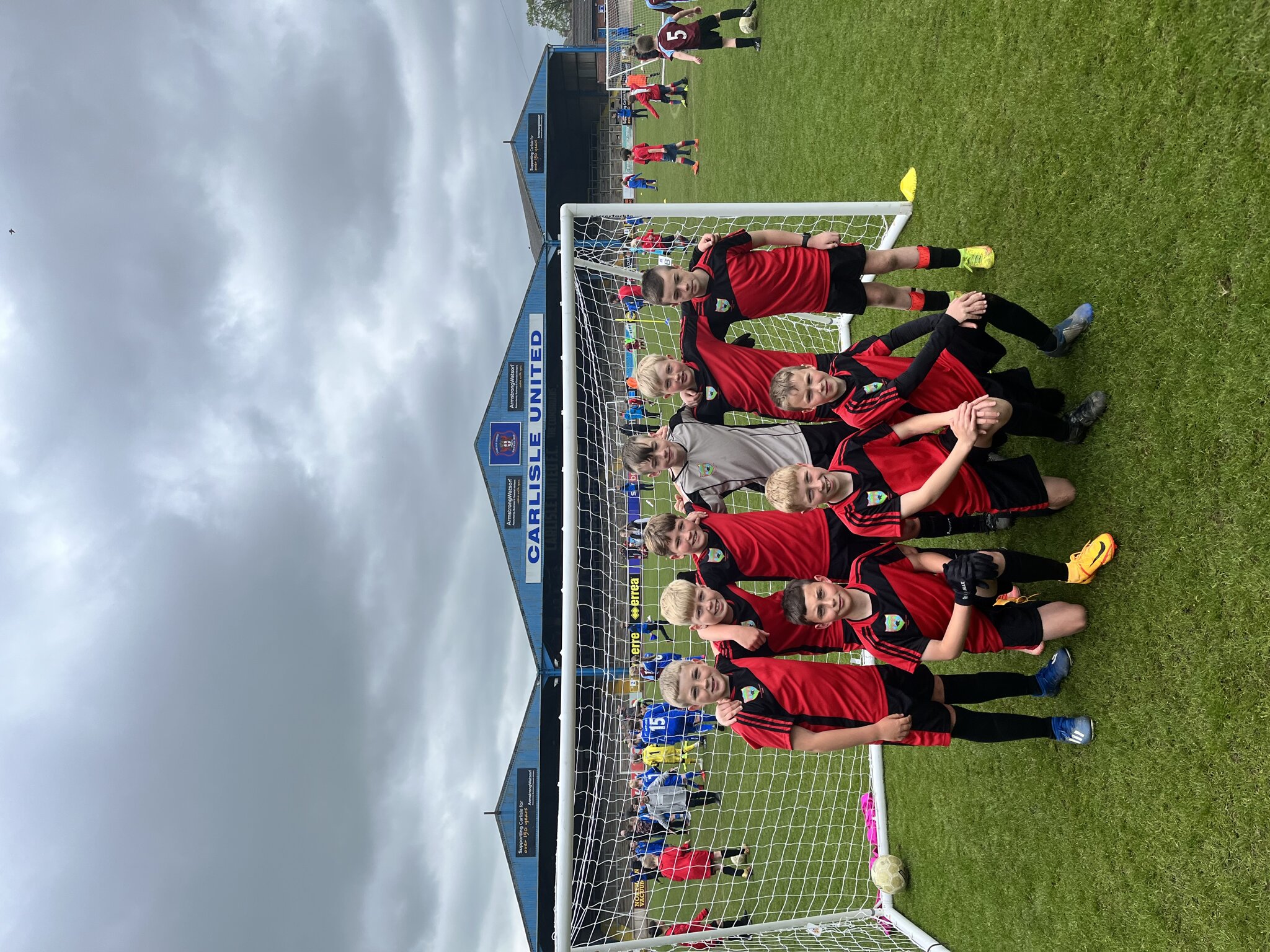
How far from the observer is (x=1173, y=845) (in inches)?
94.7

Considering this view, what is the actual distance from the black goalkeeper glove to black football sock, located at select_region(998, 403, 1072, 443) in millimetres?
635

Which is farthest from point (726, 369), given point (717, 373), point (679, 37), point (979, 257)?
point (679, 37)

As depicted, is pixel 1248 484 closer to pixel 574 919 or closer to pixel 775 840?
pixel 574 919

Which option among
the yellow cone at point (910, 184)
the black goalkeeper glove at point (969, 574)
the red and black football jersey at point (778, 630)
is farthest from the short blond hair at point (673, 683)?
the yellow cone at point (910, 184)

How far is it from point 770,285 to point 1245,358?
1.91 m

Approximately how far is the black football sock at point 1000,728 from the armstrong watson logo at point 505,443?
10.4 meters

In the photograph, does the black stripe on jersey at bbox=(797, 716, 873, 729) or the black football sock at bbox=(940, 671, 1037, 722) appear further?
the black football sock at bbox=(940, 671, 1037, 722)

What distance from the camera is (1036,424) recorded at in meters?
2.92

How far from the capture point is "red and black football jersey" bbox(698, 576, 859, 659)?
3457 millimetres

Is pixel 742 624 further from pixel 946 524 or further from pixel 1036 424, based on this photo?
pixel 1036 424

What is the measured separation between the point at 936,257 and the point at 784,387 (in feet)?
4.46

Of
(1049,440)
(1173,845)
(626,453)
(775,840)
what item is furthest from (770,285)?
(775,840)

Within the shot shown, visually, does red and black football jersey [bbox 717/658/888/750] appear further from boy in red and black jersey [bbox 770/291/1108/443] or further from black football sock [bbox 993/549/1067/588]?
boy in red and black jersey [bbox 770/291/1108/443]

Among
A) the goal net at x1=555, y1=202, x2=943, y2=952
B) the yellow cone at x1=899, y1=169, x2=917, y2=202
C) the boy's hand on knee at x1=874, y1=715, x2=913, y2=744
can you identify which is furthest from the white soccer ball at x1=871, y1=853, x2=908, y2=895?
the yellow cone at x1=899, y1=169, x2=917, y2=202
